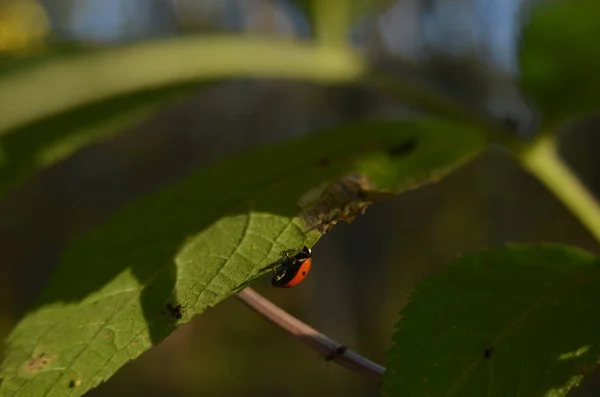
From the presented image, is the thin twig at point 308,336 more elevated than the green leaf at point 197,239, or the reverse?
the green leaf at point 197,239

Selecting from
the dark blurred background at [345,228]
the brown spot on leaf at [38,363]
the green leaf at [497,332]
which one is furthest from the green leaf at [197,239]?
the dark blurred background at [345,228]

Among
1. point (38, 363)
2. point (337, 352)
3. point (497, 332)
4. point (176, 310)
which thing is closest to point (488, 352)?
point (497, 332)

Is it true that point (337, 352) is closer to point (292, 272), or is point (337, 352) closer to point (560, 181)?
point (292, 272)

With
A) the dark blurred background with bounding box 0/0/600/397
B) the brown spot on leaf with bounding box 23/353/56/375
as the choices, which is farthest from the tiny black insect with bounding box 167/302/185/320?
the dark blurred background with bounding box 0/0/600/397

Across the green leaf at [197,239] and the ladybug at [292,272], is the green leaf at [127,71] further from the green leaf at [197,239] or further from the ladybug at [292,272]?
the ladybug at [292,272]

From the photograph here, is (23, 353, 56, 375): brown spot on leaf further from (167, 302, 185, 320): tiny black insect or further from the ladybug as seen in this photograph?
the ladybug

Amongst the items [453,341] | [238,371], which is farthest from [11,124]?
[238,371]

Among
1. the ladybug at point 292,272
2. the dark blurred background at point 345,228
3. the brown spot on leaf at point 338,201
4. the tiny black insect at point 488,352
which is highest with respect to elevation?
the brown spot on leaf at point 338,201
